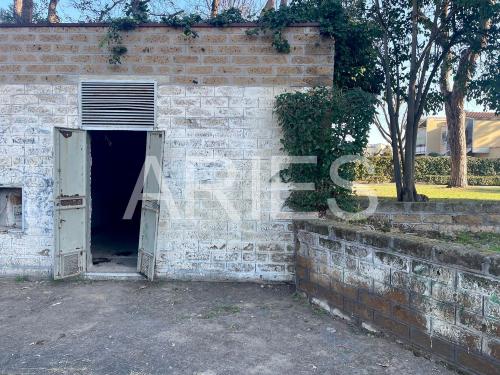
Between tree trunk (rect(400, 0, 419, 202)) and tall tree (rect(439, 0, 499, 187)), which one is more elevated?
tall tree (rect(439, 0, 499, 187))

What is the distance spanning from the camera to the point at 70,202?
18.6ft

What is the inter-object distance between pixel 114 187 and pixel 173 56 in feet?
18.9

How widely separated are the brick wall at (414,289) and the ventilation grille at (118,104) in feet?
9.37

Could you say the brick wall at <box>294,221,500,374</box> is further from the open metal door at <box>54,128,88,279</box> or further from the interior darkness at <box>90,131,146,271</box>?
the interior darkness at <box>90,131,146,271</box>

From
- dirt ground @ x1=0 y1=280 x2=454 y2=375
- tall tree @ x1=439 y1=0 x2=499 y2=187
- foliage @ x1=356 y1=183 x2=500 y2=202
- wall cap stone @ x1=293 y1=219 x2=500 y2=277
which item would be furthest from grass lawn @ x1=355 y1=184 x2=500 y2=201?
dirt ground @ x1=0 y1=280 x2=454 y2=375

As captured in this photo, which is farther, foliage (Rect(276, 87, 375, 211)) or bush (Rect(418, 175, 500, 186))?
bush (Rect(418, 175, 500, 186))

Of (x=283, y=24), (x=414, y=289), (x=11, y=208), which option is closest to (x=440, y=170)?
(x=283, y=24)

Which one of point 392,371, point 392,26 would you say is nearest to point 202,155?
point 392,371

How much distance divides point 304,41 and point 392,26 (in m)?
2.65

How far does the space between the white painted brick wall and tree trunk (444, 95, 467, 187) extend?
41.0ft

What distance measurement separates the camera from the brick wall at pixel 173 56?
18.6 feet

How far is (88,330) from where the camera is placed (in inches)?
163

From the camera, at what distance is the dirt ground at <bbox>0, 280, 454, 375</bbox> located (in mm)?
3385

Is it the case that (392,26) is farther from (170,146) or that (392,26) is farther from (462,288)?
(462,288)
